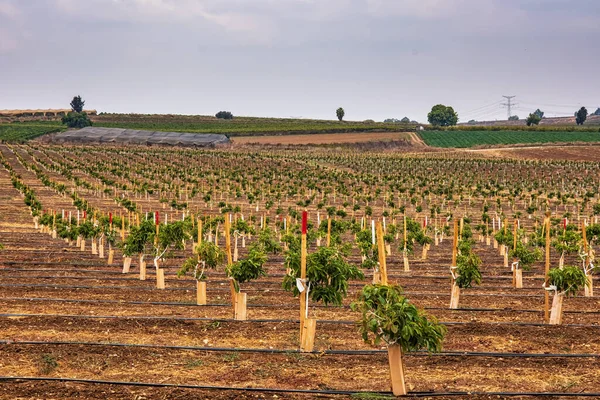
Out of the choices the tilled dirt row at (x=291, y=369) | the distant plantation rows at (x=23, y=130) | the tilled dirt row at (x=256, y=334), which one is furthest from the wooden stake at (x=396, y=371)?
the distant plantation rows at (x=23, y=130)

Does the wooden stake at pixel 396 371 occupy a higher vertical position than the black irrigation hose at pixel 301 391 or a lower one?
higher

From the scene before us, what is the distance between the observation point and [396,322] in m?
11.8

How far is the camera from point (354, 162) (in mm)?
100062

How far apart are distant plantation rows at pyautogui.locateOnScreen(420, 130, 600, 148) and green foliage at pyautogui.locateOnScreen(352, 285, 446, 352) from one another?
409 ft

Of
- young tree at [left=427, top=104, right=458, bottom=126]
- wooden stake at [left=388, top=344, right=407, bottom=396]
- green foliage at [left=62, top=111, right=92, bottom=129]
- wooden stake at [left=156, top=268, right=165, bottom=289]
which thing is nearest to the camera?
wooden stake at [left=388, top=344, right=407, bottom=396]

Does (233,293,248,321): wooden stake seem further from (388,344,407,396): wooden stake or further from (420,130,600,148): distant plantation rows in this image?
(420,130,600,148): distant plantation rows

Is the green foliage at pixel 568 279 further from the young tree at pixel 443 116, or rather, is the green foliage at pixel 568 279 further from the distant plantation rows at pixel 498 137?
the young tree at pixel 443 116

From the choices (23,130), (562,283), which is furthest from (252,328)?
(23,130)

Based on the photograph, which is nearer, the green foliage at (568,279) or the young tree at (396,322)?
the young tree at (396,322)

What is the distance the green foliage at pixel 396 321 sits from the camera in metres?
11.7

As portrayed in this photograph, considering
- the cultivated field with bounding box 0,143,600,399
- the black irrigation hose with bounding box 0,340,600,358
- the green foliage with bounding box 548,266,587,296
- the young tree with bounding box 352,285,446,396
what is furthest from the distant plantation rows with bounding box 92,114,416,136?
the young tree with bounding box 352,285,446,396

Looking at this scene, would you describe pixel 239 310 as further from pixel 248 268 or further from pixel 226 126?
pixel 226 126

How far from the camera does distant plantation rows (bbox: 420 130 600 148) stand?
447 ft

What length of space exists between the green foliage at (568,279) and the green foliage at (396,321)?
7089mm
